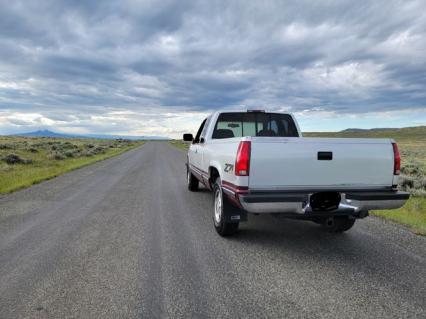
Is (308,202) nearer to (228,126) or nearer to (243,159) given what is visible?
(243,159)

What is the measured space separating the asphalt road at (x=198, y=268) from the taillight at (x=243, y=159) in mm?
1199

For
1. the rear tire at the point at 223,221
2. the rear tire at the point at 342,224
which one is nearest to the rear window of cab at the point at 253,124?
the rear tire at the point at 223,221

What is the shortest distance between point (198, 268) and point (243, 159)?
1488 mm

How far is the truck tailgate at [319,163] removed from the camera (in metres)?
4.24

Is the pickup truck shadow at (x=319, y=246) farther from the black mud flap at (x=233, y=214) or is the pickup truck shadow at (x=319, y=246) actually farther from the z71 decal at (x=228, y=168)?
the z71 decal at (x=228, y=168)

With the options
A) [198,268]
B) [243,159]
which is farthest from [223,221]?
[243,159]

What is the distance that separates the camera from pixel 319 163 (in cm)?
434

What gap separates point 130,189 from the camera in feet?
33.4

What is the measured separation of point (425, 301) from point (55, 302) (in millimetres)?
3703

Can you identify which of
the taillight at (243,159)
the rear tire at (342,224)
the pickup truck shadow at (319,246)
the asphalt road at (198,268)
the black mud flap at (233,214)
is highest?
the taillight at (243,159)

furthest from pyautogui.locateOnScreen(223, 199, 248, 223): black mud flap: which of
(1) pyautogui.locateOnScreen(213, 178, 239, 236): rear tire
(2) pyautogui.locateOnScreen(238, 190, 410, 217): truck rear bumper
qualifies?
(2) pyautogui.locateOnScreen(238, 190, 410, 217): truck rear bumper

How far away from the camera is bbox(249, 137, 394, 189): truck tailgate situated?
4.24 m

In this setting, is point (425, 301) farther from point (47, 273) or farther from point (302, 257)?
point (47, 273)

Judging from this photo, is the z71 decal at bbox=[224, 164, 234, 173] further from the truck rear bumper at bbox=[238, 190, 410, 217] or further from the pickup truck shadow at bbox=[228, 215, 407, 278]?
the pickup truck shadow at bbox=[228, 215, 407, 278]
